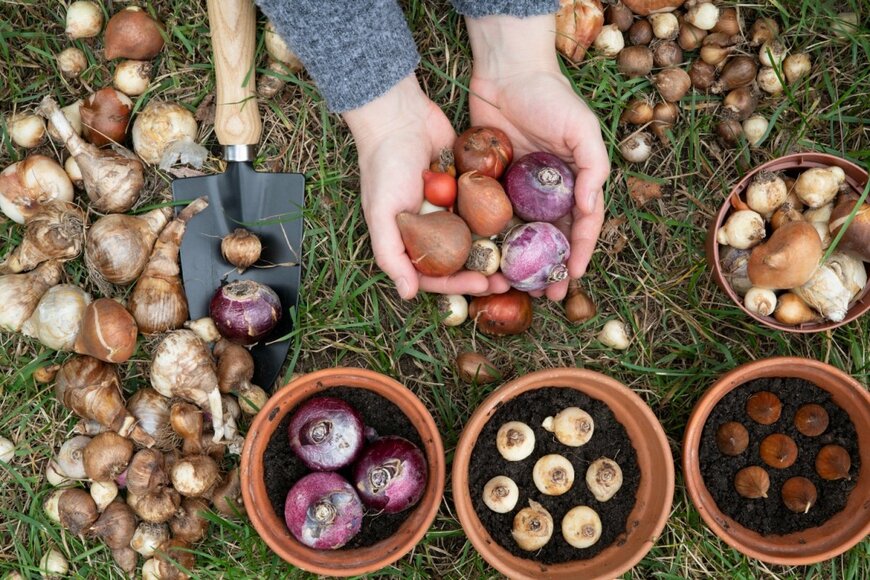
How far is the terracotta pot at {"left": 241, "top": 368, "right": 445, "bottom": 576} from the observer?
1.86 metres

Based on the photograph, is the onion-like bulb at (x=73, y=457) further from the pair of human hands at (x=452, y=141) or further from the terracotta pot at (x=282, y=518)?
the pair of human hands at (x=452, y=141)

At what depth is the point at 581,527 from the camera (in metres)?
1.91

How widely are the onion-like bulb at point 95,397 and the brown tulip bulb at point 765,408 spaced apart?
180cm

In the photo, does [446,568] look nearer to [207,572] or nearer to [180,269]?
[207,572]

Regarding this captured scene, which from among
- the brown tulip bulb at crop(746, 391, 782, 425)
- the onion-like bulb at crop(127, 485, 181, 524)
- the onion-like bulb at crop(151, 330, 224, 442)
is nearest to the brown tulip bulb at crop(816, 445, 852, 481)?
the brown tulip bulb at crop(746, 391, 782, 425)

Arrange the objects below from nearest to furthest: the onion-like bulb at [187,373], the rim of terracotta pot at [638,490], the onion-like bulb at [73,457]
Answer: the rim of terracotta pot at [638,490], the onion-like bulb at [187,373], the onion-like bulb at [73,457]

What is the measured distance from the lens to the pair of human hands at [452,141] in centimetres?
193

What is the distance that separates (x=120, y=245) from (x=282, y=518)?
94 cm

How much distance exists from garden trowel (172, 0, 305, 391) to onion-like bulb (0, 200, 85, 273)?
316 mm

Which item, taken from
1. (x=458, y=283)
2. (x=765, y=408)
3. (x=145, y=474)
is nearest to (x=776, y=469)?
(x=765, y=408)

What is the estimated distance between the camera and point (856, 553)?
210cm

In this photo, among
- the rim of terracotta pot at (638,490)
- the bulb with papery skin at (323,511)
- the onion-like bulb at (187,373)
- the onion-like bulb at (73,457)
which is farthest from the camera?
the onion-like bulb at (73,457)

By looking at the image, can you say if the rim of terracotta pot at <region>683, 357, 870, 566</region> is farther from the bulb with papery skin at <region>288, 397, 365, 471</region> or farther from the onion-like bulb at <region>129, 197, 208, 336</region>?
the onion-like bulb at <region>129, 197, 208, 336</region>

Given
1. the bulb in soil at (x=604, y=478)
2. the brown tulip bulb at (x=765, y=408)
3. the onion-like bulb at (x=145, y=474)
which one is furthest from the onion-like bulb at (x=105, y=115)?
the brown tulip bulb at (x=765, y=408)
